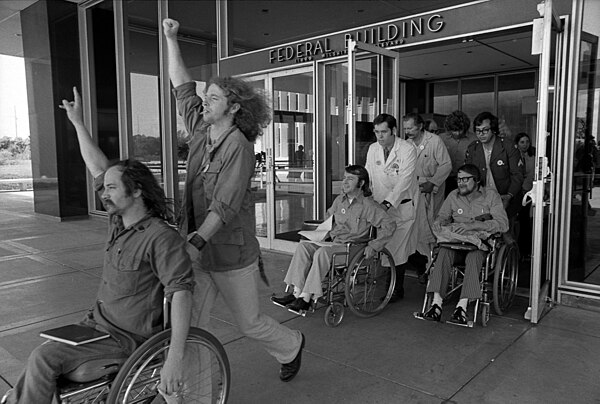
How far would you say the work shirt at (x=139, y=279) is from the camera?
6.16 ft

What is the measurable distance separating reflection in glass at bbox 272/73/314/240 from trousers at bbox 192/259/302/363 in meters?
3.28

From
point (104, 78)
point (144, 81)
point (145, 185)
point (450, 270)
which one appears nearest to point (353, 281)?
point (450, 270)

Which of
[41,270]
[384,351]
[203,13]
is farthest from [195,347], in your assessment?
[203,13]

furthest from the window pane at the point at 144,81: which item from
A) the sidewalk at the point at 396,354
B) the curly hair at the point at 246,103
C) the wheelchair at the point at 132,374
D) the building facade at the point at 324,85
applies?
the wheelchair at the point at 132,374

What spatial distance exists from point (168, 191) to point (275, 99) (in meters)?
2.63

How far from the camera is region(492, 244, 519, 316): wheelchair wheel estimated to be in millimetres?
3604

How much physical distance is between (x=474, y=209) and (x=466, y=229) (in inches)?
9.0

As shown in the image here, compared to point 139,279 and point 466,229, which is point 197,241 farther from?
point 466,229

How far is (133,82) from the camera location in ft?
27.2

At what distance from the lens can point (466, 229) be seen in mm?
3627

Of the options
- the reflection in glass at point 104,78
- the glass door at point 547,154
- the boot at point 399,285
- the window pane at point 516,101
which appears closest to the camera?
the glass door at point 547,154

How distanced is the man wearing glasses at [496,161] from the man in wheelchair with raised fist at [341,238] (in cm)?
118

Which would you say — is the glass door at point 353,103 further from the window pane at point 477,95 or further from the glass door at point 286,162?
the window pane at point 477,95

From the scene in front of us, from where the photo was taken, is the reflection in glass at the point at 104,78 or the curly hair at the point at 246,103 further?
the reflection in glass at the point at 104,78
